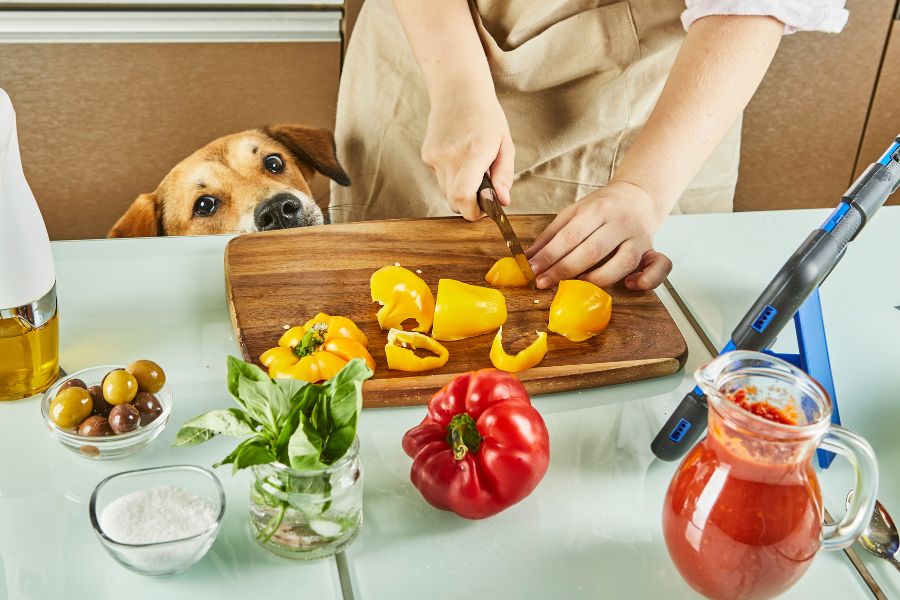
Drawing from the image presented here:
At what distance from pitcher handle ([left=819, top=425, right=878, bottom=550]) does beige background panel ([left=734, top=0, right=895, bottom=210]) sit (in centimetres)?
190

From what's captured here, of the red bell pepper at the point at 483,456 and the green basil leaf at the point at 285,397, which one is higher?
the green basil leaf at the point at 285,397

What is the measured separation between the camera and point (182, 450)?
3.08ft

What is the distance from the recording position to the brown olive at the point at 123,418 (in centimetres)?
90

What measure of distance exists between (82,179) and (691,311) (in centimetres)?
218

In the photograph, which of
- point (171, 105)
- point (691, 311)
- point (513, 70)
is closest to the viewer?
point (691, 311)

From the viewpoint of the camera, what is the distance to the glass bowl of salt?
0.75m

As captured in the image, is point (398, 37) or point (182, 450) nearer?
point (182, 450)

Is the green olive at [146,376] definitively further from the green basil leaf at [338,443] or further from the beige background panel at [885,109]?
the beige background panel at [885,109]

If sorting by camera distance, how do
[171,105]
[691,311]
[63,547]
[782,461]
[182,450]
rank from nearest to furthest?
[782,461]
[63,547]
[182,450]
[691,311]
[171,105]

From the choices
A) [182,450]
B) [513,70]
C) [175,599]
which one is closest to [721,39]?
[513,70]

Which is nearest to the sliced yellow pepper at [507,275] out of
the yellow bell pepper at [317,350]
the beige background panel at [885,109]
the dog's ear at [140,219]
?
the yellow bell pepper at [317,350]

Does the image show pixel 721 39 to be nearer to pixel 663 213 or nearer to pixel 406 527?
pixel 663 213

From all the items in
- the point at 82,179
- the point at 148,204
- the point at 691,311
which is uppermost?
the point at 691,311

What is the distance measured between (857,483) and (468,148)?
29.8 inches
